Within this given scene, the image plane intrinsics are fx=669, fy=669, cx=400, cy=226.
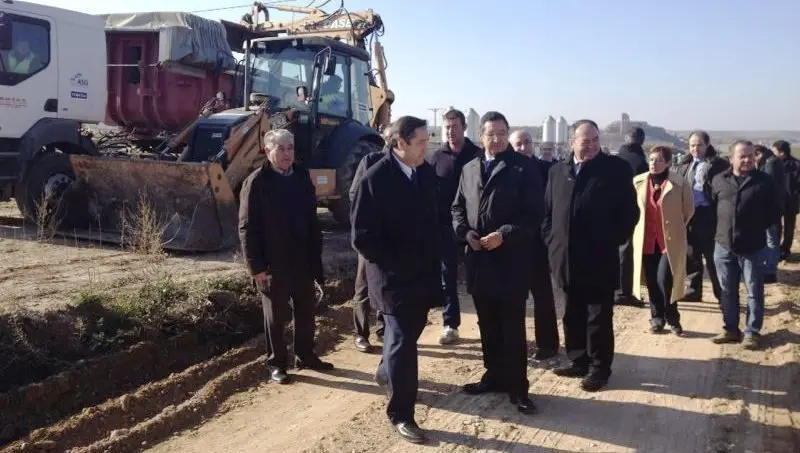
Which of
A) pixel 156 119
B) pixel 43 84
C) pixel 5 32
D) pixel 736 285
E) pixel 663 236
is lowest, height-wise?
pixel 736 285

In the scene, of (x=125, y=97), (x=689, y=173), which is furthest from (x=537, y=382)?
(x=125, y=97)

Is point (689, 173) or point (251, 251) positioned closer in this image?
point (251, 251)

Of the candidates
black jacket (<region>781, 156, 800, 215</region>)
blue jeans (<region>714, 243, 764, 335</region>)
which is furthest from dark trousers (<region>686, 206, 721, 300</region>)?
black jacket (<region>781, 156, 800, 215</region>)

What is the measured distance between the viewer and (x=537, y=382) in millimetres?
4906

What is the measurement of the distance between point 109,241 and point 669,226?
6.75 m

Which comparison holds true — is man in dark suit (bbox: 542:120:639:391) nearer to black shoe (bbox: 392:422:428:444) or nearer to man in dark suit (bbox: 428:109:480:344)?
man in dark suit (bbox: 428:109:480:344)

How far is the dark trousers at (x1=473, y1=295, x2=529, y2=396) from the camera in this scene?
171 inches

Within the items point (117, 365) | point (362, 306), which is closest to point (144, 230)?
point (117, 365)

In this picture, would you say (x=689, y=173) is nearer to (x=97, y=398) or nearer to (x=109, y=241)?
(x=97, y=398)

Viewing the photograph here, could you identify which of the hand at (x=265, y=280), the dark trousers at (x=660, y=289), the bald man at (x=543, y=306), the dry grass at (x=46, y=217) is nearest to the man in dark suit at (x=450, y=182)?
the bald man at (x=543, y=306)

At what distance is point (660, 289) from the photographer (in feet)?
20.4

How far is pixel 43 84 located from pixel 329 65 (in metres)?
3.99

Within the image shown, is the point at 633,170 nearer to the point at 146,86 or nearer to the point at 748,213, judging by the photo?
the point at 748,213

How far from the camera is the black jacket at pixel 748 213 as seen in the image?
5.67 metres
